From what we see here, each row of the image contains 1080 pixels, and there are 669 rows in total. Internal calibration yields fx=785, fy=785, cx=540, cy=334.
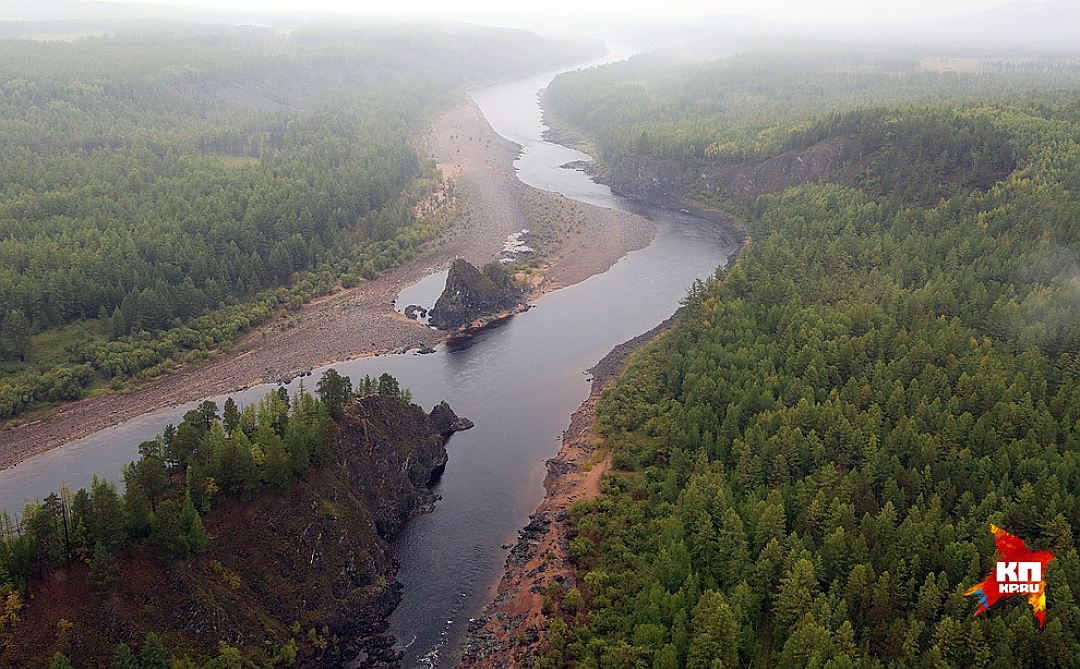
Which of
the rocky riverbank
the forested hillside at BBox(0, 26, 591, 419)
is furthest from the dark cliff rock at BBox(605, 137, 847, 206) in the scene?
the rocky riverbank

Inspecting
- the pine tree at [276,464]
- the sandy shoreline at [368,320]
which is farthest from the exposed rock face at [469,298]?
the pine tree at [276,464]

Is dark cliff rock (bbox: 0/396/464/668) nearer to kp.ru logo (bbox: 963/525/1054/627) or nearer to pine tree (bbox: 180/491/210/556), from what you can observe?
pine tree (bbox: 180/491/210/556)

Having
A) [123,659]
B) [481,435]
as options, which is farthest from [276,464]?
[481,435]

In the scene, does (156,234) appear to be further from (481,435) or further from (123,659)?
(123,659)

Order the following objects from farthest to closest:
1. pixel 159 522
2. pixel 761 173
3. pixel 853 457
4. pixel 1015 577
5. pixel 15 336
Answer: pixel 761 173
pixel 15 336
pixel 853 457
pixel 159 522
pixel 1015 577

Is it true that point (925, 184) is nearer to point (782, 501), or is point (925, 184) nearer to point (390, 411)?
point (782, 501)

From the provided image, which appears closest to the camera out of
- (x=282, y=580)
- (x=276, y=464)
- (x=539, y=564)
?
(x=282, y=580)
